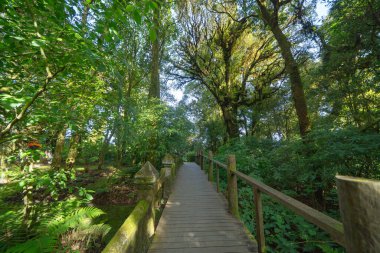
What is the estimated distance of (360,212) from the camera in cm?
68

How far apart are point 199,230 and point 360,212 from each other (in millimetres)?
3507

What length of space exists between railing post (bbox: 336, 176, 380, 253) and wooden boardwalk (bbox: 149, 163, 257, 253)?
2.69 m

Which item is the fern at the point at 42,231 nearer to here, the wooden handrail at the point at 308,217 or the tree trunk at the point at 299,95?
the wooden handrail at the point at 308,217

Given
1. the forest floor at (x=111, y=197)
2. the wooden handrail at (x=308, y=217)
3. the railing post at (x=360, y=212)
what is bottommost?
the forest floor at (x=111, y=197)

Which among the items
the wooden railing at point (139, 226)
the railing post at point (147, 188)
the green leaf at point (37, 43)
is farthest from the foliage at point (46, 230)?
the green leaf at point (37, 43)

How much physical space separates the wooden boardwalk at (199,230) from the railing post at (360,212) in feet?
8.83

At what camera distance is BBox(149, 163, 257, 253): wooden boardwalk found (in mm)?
3092

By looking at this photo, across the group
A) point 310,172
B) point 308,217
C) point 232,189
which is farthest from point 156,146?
point 308,217

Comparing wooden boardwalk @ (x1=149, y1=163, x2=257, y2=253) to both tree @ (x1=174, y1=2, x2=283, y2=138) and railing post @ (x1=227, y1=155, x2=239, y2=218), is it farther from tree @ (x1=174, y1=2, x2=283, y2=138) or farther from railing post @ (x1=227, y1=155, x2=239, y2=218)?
tree @ (x1=174, y1=2, x2=283, y2=138)

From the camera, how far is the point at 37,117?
251 centimetres

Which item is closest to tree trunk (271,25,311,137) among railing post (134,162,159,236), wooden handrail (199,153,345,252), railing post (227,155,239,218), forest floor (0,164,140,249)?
railing post (227,155,239,218)

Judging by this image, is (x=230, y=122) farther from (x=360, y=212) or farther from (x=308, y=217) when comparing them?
(x=360, y=212)

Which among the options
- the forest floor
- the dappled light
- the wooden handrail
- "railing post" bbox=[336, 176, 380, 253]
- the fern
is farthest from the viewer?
the forest floor

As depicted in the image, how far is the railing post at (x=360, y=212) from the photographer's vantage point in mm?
641
